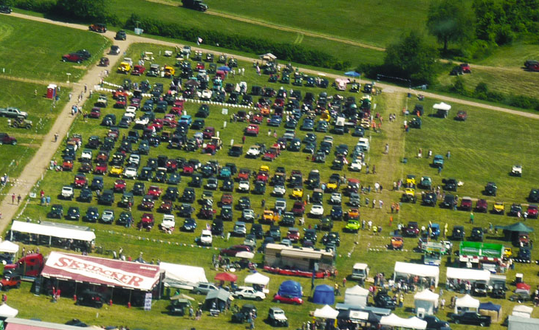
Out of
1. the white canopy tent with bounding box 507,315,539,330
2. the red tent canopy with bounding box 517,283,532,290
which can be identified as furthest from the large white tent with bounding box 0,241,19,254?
the red tent canopy with bounding box 517,283,532,290

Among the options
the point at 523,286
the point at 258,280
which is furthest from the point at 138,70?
the point at 523,286

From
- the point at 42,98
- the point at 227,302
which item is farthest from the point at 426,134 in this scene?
the point at 227,302

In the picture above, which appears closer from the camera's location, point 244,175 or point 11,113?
point 244,175

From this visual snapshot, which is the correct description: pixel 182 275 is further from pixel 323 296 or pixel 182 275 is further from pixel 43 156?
pixel 43 156

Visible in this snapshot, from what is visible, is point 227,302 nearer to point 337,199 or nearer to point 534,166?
point 337,199

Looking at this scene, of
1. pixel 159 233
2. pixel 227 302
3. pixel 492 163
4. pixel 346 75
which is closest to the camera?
pixel 227 302

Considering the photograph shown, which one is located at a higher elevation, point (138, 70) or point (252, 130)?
point (138, 70)
